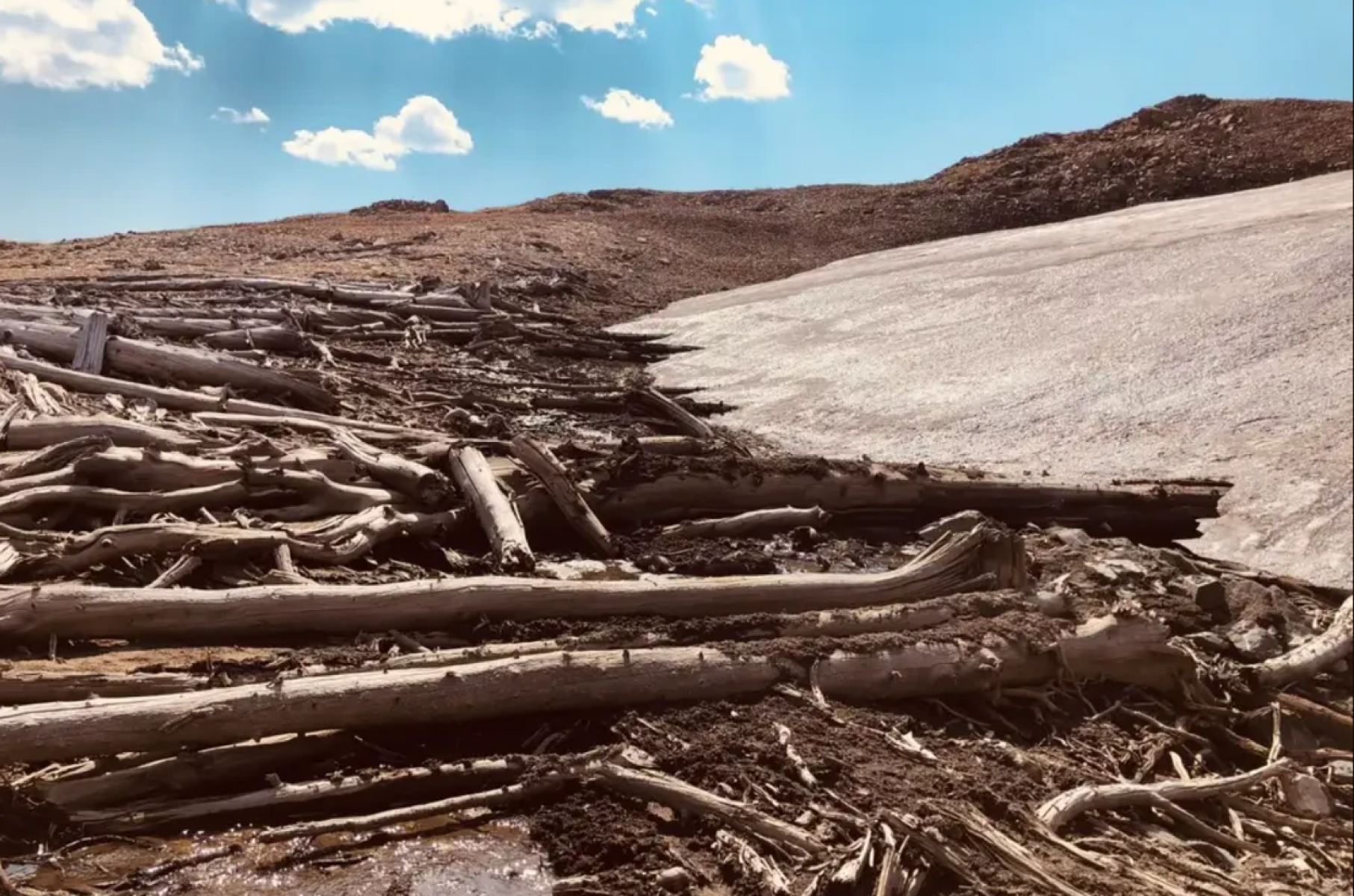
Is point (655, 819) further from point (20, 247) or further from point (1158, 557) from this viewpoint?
point (20, 247)

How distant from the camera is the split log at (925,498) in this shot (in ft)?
22.3

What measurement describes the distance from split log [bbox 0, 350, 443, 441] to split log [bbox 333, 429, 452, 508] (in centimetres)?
85

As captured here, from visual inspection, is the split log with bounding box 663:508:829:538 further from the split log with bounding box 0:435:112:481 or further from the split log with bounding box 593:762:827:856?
the split log with bounding box 0:435:112:481

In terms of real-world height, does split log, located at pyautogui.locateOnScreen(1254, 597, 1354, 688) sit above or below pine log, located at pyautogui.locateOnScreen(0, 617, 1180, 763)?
below

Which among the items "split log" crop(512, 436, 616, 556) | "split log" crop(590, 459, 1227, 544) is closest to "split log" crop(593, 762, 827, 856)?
"split log" crop(512, 436, 616, 556)

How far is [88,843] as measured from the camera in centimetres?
312

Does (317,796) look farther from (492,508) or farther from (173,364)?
(173,364)

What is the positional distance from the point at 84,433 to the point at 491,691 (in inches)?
139

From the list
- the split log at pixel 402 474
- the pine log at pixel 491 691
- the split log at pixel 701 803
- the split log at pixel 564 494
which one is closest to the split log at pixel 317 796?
the pine log at pixel 491 691

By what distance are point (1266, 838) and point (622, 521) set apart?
12.3 ft

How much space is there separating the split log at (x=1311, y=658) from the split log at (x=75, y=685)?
16.3 ft

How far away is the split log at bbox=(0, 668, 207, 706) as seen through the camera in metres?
3.49

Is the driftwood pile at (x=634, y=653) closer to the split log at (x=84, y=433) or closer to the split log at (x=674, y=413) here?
the split log at (x=84, y=433)

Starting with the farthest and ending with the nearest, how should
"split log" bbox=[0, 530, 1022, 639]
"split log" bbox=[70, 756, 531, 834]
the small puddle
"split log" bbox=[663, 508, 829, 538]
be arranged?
"split log" bbox=[663, 508, 829, 538]
"split log" bbox=[0, 530, 1022, 639]
"split log" bbox=[70, 756, 531, 834]
the small puddle
